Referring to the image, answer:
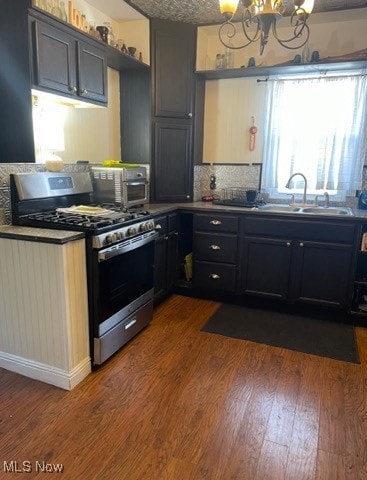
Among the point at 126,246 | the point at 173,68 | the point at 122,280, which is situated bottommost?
the point at 122,280

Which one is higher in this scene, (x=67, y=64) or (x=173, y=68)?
(x=173, y=68)

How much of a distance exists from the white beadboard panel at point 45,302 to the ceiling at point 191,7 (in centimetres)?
222

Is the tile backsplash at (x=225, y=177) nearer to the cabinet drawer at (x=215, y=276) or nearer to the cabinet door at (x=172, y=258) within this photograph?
the cabinet door at (x=172, y=258)

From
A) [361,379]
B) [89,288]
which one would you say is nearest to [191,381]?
[89,288]

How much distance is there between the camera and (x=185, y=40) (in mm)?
3244

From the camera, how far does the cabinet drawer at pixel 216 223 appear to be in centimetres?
305

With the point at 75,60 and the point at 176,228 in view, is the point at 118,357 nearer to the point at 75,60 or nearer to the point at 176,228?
the point at 176,228

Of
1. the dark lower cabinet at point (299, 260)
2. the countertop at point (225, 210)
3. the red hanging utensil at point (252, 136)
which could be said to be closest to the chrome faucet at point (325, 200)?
the countertop at point (225, 210)

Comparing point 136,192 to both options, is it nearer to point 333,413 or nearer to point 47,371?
point 47,371

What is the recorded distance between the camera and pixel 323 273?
112 inches

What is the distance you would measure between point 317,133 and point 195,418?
105 inches

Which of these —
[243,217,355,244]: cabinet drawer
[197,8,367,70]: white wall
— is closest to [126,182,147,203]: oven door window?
[243,217,355,244]: cabinet drawer

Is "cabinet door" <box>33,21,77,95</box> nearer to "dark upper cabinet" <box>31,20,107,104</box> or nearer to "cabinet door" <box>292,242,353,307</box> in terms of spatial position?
"dark upper cabinet" <box>31,20,107,104</box>

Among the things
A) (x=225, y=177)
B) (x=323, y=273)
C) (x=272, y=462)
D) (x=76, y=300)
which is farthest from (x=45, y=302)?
(x=225, y=177)
